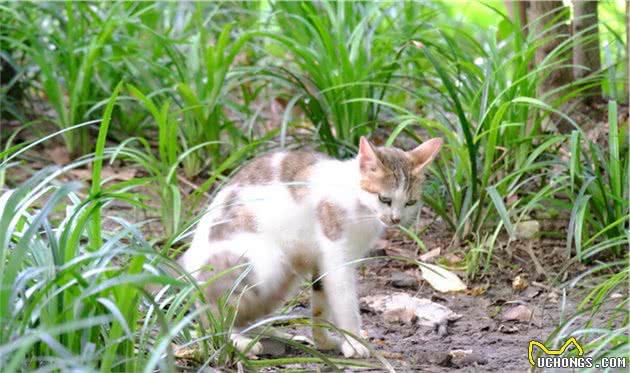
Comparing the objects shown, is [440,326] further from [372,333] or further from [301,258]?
[301,258]

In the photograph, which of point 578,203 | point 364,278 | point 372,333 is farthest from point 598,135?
point 372,333

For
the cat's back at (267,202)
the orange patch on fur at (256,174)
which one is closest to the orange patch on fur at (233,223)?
the cat's back at (267,202)

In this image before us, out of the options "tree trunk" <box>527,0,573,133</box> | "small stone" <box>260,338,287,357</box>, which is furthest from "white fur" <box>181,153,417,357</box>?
"tree trunk" <box>527,0,573,133</box>

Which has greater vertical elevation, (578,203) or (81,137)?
(81,137)

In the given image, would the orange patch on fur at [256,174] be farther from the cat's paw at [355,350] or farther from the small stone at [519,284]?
the small stone at [519,284]

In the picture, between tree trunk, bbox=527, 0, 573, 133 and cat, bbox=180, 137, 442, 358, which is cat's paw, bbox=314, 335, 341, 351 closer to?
cat, bbox=180, 137, 442, 358

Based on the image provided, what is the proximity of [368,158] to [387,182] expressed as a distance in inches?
4.4

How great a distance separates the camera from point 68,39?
17.6 feet

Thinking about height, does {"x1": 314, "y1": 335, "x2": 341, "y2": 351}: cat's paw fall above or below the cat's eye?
below

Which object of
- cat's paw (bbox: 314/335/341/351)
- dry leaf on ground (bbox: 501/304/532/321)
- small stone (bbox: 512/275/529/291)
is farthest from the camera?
small stone (bbox: 512/275/529/291)

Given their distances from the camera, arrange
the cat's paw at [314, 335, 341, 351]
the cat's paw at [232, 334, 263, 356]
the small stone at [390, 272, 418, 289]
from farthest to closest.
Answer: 1. the small stone at [390, 272, 418, 289]
2. the cat's paw at [314, 335, 341, 351]
3. the cat's paw at [232, 334, 263, 356]

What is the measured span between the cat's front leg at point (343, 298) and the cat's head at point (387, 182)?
23 cm

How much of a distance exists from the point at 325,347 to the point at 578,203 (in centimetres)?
122

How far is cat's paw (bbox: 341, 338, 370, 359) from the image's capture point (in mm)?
3500
